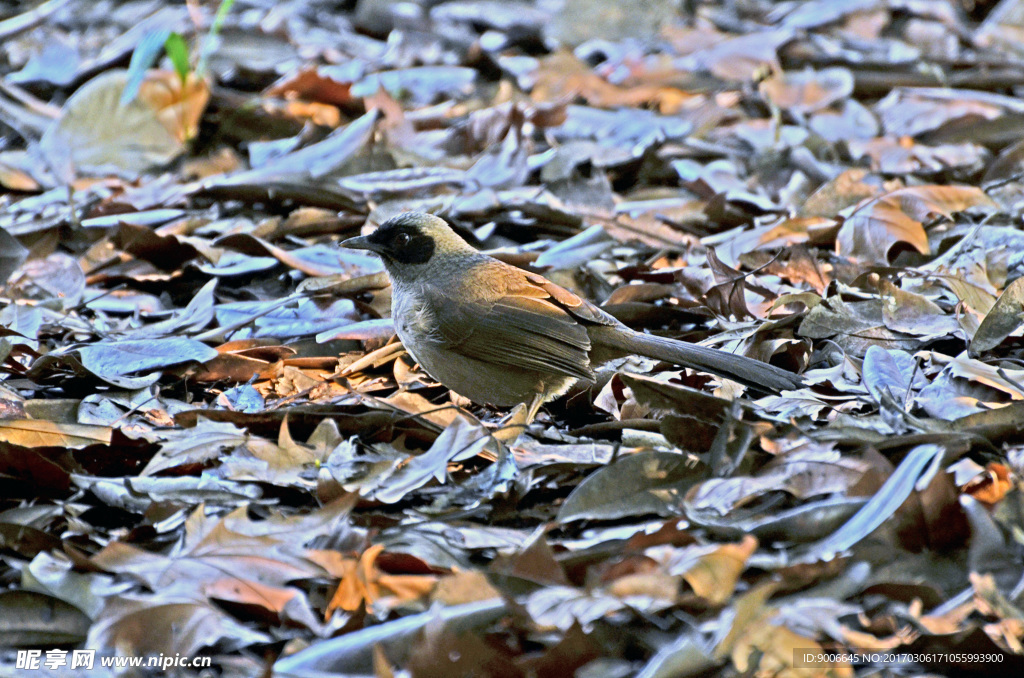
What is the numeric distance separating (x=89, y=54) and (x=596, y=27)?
435 cm

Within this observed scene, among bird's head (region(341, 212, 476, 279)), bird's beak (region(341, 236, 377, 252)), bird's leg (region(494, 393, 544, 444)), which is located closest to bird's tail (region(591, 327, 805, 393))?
bird's leg (region(494, 393, 544, 444))

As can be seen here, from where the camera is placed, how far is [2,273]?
5523mm

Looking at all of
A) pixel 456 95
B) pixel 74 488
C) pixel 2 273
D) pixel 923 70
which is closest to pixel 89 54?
pixel 456 95

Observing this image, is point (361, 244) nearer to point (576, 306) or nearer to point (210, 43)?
point (576, 306)

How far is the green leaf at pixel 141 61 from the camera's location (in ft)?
23.4

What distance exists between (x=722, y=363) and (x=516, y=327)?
39.9 inches

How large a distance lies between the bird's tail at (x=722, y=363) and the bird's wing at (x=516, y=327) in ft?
0.99

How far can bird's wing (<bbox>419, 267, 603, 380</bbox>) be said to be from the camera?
4590mm

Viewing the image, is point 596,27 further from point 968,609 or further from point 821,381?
point 968,609

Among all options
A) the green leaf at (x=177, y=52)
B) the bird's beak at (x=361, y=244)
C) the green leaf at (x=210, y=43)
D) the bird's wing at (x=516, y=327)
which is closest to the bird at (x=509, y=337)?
the bird's wing at (x=516, y=327)

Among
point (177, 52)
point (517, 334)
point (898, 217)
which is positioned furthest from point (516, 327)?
point (177, 52)

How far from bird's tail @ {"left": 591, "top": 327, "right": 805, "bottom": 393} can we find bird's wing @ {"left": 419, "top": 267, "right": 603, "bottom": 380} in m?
0.30

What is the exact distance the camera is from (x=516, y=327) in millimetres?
4750

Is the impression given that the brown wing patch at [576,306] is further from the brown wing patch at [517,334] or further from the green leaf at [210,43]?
the green leaf at [210,43]
